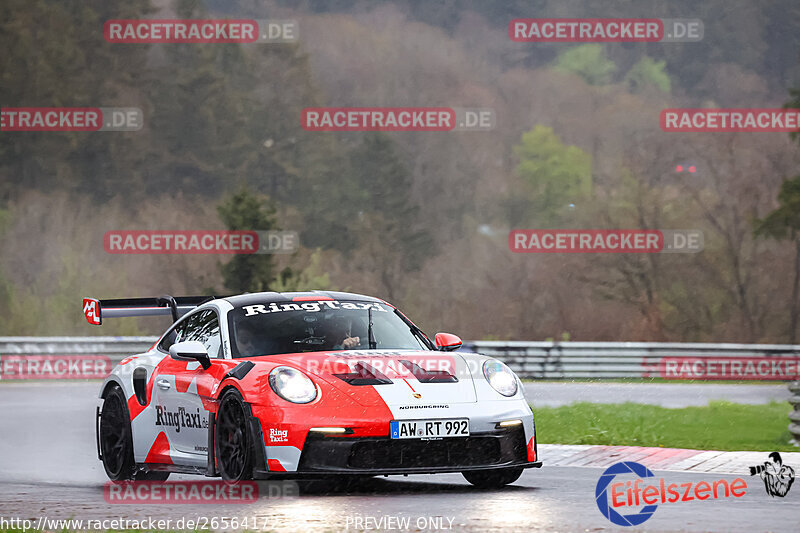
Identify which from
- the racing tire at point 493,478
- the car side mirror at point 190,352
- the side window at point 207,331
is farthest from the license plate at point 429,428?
the side window at point 207,331

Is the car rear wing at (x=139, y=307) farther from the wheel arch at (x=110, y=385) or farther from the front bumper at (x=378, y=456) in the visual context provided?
the front bumper at (x=378, y=456)

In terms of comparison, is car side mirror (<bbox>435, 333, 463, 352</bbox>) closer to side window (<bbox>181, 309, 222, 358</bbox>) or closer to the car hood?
the car hood

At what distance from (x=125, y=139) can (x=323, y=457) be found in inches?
2499

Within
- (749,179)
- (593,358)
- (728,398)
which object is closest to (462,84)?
(749,179)

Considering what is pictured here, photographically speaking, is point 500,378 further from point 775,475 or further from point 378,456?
point 775,475

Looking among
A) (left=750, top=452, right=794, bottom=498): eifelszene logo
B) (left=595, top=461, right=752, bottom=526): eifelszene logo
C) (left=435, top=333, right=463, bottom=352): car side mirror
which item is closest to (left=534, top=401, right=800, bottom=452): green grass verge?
(left=750, top=452, right=794, bottom=498): eifelszene logo

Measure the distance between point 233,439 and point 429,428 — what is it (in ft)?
4.25

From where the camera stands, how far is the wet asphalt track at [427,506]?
283 inches

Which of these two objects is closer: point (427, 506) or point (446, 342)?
point (427, 506)

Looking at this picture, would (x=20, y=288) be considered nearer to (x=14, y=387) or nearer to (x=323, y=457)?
(x=14, y=387)

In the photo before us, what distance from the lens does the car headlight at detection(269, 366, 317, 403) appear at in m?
8.38

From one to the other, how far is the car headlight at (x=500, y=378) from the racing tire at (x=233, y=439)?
165 cm

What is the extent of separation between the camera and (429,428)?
8.35 m

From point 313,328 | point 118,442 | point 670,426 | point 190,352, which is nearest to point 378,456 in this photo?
point 313,328
